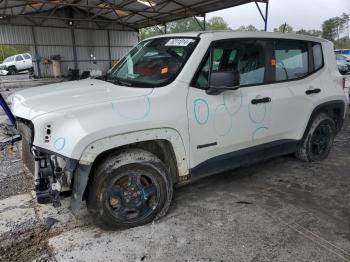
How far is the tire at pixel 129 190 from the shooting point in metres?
2.88

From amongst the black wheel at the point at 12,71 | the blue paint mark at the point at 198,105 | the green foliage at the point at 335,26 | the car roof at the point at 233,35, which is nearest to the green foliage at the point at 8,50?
the black wheel at the point at 12,71

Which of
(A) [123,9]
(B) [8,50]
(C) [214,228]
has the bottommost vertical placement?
(C) [214,228]

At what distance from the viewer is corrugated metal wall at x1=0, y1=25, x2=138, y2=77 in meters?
20.3

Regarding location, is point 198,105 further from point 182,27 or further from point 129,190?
point 182,27

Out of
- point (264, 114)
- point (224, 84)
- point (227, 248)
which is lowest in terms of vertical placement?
point (227, 248)

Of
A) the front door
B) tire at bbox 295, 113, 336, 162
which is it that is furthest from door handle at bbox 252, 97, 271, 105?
tire at bbox 295, 113, 336, 162

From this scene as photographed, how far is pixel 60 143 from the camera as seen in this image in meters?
2.60

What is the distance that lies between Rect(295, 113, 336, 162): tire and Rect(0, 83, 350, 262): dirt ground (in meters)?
0.54

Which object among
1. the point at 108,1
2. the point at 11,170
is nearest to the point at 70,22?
the point at 108,1

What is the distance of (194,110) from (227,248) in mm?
1313

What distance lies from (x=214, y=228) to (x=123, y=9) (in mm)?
15287

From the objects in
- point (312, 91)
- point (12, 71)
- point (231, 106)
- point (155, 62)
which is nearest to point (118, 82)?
point (155, 62)

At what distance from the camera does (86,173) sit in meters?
2.71

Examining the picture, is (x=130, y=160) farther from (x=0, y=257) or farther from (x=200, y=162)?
(x=0, y=257)
